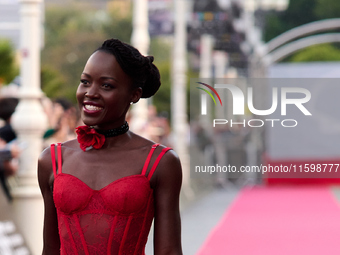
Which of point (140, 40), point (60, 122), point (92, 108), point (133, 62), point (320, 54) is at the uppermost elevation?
point (140, 40)

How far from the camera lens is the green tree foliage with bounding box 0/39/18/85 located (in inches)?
1293

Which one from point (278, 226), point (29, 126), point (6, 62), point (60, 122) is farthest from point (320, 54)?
point (29, 126)

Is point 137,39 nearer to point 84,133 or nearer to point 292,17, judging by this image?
point 84,133

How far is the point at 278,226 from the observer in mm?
13156

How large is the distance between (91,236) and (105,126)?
0.36 metres

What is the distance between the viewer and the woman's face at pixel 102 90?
2.75 metres

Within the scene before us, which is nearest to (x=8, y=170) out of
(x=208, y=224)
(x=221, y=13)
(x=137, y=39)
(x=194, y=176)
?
(x=137, y=39)

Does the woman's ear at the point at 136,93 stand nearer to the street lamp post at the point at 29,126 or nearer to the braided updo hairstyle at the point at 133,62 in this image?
the braided updo hairstyle at the point at 133,62

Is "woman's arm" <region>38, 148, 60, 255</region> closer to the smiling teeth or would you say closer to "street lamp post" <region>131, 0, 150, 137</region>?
the smiling teeth

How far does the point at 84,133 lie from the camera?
9.19ft

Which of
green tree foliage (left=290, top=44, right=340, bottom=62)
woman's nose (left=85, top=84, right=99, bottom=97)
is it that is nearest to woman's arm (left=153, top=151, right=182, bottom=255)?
woman's nose (left=85, top=84, right=99, bottom=97)

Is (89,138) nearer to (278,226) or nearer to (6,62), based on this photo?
(278,226)

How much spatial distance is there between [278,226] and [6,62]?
72.1 ft

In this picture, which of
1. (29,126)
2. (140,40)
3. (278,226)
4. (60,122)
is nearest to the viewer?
(29,126)
